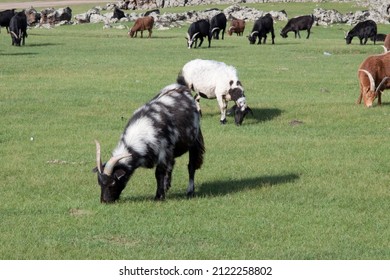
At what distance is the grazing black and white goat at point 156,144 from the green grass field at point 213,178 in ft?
1.11

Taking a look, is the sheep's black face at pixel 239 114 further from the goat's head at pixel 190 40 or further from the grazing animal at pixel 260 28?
the grazing animal at pixel 260 28

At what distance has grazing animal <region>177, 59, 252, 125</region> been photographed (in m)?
18.2

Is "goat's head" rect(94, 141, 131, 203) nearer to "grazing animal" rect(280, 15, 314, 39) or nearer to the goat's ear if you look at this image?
the goat's ear

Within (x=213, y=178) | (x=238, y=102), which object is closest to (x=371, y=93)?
(x=238, y=102)

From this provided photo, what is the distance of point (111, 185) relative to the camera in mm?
10906

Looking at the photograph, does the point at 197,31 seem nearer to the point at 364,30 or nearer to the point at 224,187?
the point at 364,30

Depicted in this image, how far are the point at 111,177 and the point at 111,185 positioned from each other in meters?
0.17

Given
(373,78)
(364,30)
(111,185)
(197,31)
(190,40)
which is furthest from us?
(364,30)

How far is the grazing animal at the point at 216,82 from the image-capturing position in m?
18.2

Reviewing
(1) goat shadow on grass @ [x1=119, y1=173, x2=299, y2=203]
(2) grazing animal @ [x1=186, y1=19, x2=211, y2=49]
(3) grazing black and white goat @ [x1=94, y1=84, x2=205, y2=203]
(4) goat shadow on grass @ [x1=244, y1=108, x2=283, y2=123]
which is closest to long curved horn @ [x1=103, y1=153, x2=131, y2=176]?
(3) grazing black and white goat @ [x1=94, y1=84, x2=205, y2=203]

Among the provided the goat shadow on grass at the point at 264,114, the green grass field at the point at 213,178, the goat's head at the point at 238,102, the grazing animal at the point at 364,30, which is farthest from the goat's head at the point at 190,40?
the goat's head at the point at 238,102

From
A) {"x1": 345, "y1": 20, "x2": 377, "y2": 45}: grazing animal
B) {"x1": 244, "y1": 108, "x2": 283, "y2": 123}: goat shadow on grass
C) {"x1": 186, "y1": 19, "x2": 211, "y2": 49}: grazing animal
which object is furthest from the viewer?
{"x1": 345, "y1": 20, "x2": 377, "y2": 45}: grazing animal

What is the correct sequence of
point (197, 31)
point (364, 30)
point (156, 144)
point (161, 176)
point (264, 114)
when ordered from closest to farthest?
point (156, 144)
point (161, 176)
point (264, 114)
point (197, 31)
point (364, 30)

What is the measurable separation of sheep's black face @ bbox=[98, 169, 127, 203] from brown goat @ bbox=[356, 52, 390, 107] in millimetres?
10909
